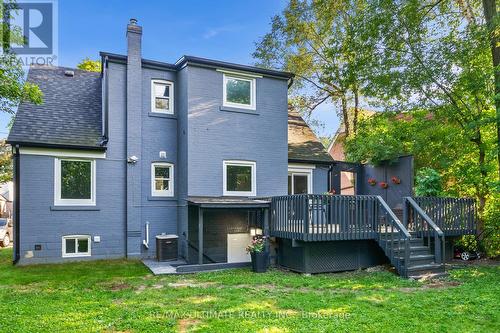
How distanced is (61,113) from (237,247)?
6.95 metres

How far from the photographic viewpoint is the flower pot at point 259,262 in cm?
931

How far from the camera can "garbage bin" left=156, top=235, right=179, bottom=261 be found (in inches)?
426

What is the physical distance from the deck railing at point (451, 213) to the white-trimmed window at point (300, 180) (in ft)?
14.0

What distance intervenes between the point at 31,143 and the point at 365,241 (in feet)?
30.8

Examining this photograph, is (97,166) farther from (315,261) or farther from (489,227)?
(489,227)

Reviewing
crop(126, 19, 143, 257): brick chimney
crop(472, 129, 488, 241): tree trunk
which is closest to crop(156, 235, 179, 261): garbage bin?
crop(126, 19, 143, 257): brick chimney

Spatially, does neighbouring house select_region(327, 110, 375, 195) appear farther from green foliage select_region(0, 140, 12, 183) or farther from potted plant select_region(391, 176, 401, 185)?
green foliage select_region(0, 140, 12, 183)

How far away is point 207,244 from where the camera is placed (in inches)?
456

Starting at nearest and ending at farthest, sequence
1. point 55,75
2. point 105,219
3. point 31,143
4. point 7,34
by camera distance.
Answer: point 7,34 < point 31,143 < point 105,219 < point 55,75

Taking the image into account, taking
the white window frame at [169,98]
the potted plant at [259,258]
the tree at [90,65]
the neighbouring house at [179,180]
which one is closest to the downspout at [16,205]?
the neighbouring house at [179,180]

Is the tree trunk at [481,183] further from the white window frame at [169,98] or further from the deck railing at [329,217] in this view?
the white window frame at [169,98]

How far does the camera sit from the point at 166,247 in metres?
10.9

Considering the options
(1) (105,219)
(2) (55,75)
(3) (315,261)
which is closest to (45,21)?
(2) (55,75)

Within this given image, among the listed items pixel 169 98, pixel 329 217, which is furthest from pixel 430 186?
pixel 169 98
